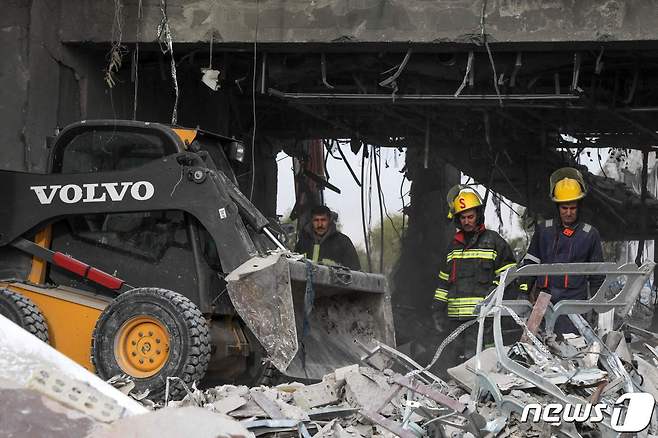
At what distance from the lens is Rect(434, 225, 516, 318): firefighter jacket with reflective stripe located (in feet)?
29.5

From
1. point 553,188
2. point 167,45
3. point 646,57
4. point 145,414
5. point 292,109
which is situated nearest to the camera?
point 145,414

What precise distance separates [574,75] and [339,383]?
4407 millimetres

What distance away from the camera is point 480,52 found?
32.5 ft

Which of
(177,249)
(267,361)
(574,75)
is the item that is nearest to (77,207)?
(177,249)

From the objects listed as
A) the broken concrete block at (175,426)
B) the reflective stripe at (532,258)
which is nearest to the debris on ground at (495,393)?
the reflective stripe at (532,258)

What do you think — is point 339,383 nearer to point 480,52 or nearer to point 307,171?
point 480,52

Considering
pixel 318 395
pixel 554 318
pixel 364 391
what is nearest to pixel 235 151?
pixel 318 395

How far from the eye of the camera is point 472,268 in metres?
9.03

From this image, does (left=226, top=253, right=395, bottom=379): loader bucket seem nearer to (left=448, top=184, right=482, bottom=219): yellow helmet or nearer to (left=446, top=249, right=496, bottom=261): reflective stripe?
(left=446, top=249, right=496, bottom=261): reflective stripe

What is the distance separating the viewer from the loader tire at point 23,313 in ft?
Answer: 25.1

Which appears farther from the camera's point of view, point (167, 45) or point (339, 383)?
point (167, 45)

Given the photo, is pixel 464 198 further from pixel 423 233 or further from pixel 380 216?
pixel 423 233

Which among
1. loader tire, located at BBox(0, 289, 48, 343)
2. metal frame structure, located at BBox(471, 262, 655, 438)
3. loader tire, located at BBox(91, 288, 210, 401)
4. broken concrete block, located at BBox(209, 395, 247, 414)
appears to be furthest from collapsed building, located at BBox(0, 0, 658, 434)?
broken concrete block, located at BBox(209, 395, 247, 414)

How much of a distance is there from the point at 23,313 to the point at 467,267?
3.61 metres
